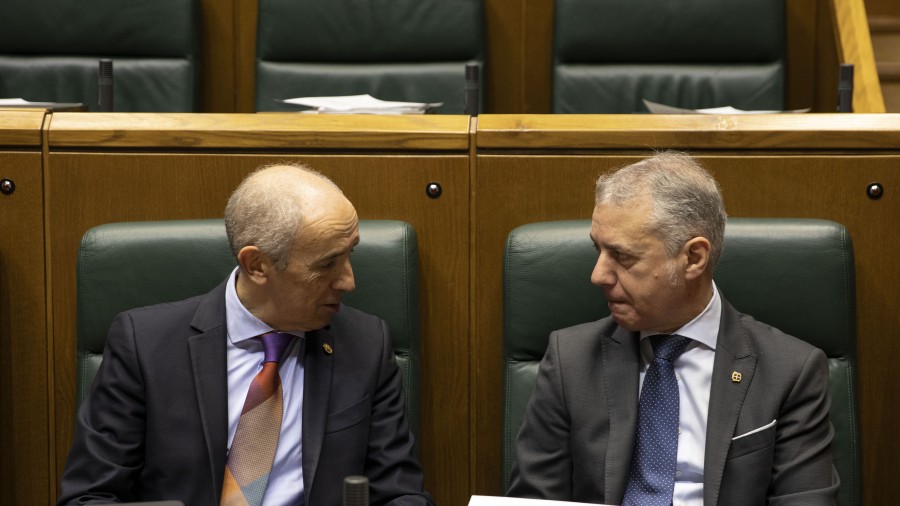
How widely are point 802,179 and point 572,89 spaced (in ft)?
3.91

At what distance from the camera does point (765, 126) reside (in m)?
1.66

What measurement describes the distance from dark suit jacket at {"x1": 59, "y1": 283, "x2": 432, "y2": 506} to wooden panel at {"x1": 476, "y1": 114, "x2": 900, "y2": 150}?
0.44 m

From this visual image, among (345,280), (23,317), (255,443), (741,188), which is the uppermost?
(741,188)

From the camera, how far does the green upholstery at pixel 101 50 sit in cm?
282

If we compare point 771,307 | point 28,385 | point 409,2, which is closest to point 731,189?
point 771,307

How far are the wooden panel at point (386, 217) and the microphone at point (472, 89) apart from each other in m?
0.44

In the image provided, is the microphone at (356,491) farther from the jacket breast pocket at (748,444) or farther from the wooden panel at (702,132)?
the wooden panel at (702,132)

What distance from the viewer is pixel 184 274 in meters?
1.57

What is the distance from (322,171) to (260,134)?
11cm

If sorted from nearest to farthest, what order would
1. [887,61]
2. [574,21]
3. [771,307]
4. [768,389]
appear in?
[768,389], [771,307], [574,21], [887,61]

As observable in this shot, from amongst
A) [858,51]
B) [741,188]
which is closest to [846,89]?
[858,51]

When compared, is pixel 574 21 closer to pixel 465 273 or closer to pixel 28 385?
pixel 465 273

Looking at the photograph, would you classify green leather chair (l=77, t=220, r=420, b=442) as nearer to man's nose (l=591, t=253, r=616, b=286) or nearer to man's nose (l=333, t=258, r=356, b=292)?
man's nose (l=333, t=258, r=356, b=292)

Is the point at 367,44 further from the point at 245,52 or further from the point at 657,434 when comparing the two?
the point at 657,434
